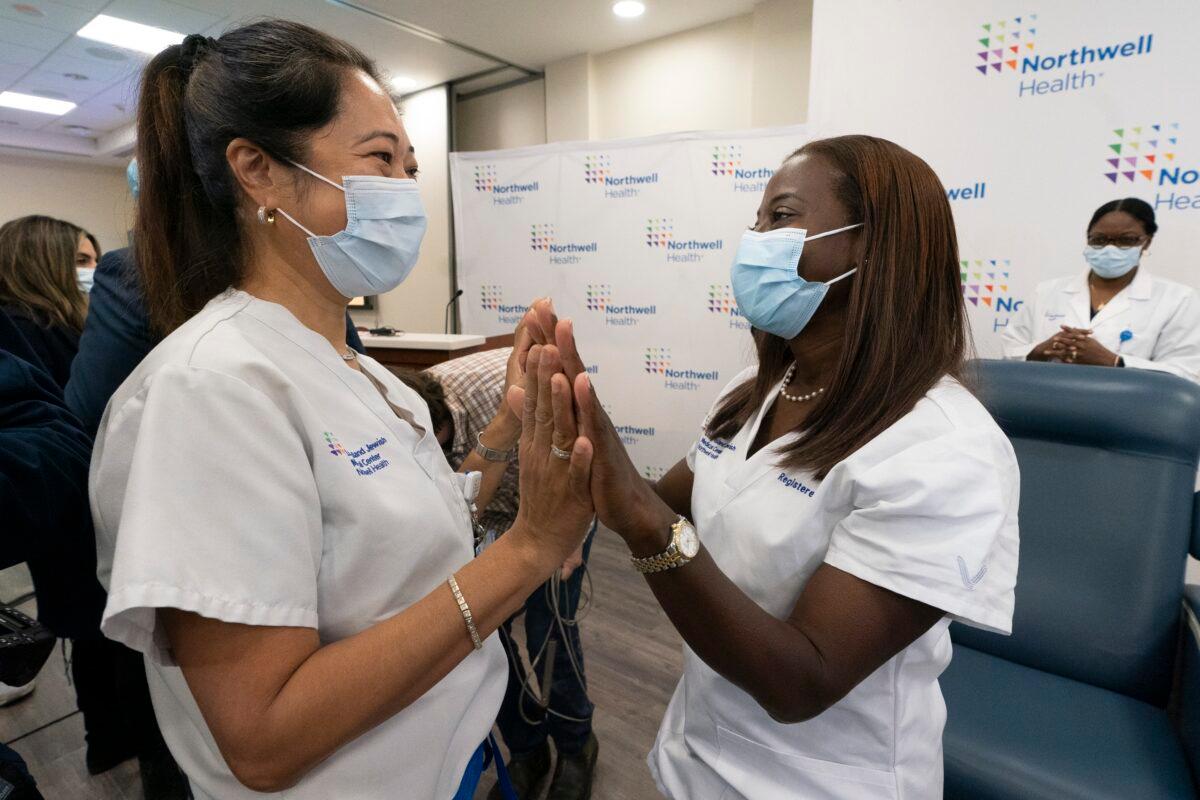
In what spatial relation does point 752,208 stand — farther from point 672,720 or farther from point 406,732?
point 406,732

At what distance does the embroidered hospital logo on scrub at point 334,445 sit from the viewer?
68 centimetres

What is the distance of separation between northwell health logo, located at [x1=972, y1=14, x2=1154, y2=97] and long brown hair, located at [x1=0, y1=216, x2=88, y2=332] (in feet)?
10.7

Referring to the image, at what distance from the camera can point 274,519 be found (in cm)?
60

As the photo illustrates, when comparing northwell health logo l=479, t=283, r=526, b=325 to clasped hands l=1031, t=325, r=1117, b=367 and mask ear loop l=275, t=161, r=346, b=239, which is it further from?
mask ear loop l=275, t=161, r=346, b=239

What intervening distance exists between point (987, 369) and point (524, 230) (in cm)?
327

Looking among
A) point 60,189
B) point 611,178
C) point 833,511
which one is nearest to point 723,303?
point 611,178

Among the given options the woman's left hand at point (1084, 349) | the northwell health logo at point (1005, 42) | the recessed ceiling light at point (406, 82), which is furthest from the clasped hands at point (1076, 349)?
the recessed ceiling light at point (406, 82)

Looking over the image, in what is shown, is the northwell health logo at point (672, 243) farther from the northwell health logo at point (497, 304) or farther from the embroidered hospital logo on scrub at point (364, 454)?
the embroidered hospital logo on scrub at point (364, 454)

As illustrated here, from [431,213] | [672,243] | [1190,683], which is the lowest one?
[1190,683]

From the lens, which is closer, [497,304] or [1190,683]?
[1190,683]

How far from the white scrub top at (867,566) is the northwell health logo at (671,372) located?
2715mm

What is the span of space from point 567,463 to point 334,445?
0.84ft

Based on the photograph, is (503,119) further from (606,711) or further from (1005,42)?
(606,711)

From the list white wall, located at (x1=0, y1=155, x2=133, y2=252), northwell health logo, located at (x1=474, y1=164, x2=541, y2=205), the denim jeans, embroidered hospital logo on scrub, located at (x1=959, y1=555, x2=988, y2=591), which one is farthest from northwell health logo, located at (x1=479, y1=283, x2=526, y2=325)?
white wall, located at (x1=0, y1=155, x2=133, y2=252)
